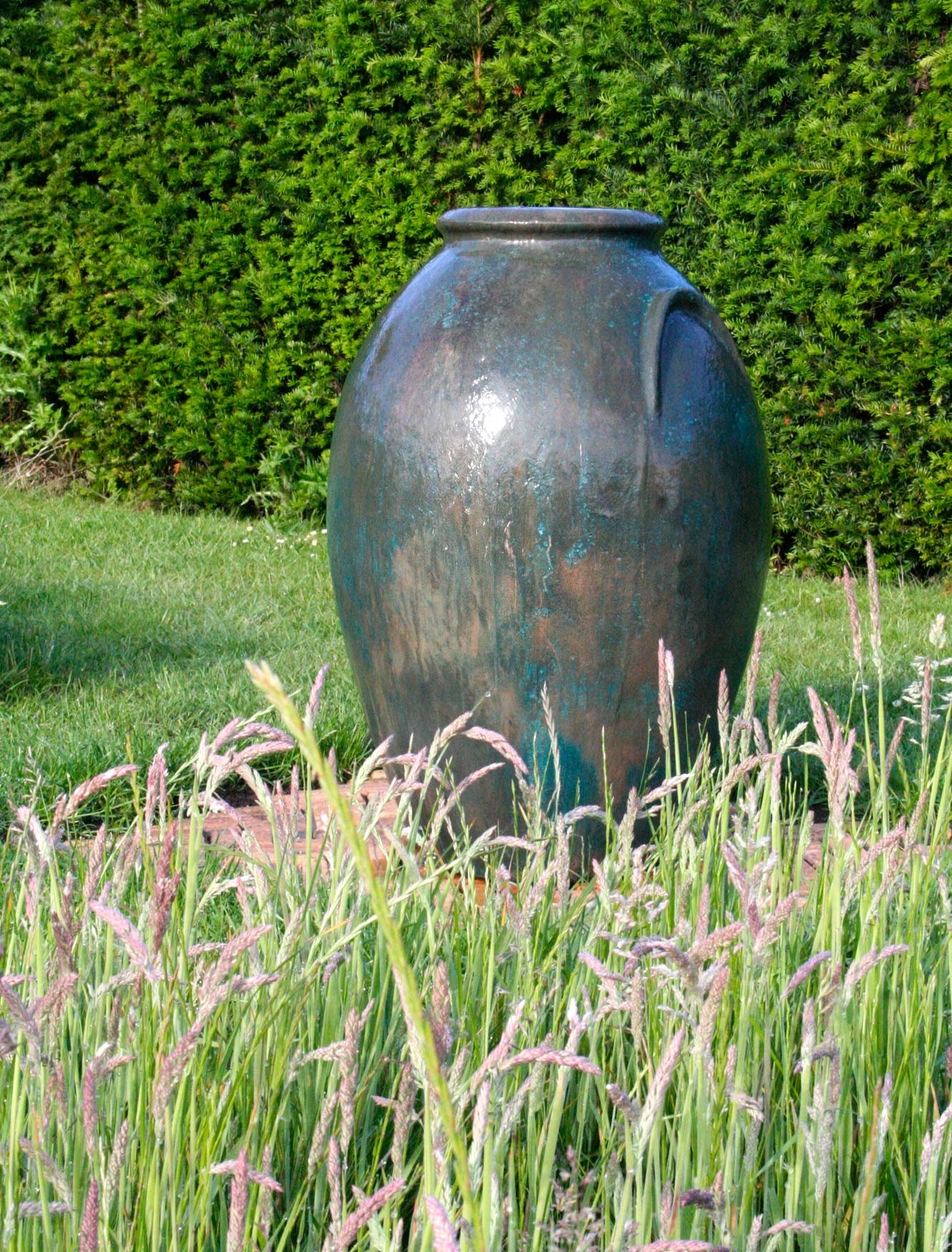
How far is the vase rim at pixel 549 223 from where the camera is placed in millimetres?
2746

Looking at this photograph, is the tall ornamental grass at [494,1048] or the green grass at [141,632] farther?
the green grass at [141,632]

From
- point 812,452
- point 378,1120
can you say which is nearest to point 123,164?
point 812,452

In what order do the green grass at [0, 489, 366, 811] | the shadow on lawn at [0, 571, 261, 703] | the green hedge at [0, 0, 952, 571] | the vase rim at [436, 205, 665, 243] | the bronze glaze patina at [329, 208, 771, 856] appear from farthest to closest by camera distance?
the green hedge at [0, 0, 952, 571]
the shadow on lawn at [0, 571, 261, 703]
the green grass at [0, 489, 366, 811]
the vase rim at [436, 205, 665, 243]
the bronze glaze patina at [329, 208, 771, 856]

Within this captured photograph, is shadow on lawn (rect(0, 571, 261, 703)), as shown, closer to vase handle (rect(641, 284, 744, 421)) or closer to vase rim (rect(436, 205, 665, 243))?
vase rim (rect(436, 205, 665, 243))

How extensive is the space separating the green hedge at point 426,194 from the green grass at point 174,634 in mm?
510

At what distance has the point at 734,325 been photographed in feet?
19.6

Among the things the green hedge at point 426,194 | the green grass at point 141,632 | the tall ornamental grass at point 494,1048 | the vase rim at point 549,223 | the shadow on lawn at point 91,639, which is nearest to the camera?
the tall ornamental grass at point 494,1048

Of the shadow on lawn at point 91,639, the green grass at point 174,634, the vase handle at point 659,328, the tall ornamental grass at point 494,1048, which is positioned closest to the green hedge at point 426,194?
the green grass at point 174,634

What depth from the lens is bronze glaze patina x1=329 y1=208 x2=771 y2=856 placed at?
2.59 m

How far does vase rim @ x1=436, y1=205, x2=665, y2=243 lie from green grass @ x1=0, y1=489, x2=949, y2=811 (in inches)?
51.2

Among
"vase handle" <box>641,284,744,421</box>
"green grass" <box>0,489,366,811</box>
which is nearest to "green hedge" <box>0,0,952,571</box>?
"green grass" <box>0,489,366,811</box>

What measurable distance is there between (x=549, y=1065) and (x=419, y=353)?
1.63 meters

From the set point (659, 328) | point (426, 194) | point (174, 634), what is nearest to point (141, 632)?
point (174, 634)

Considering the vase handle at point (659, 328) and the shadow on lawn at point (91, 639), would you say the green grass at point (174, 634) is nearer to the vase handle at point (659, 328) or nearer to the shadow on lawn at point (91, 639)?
the shadow on lawn at point (91, 639)
